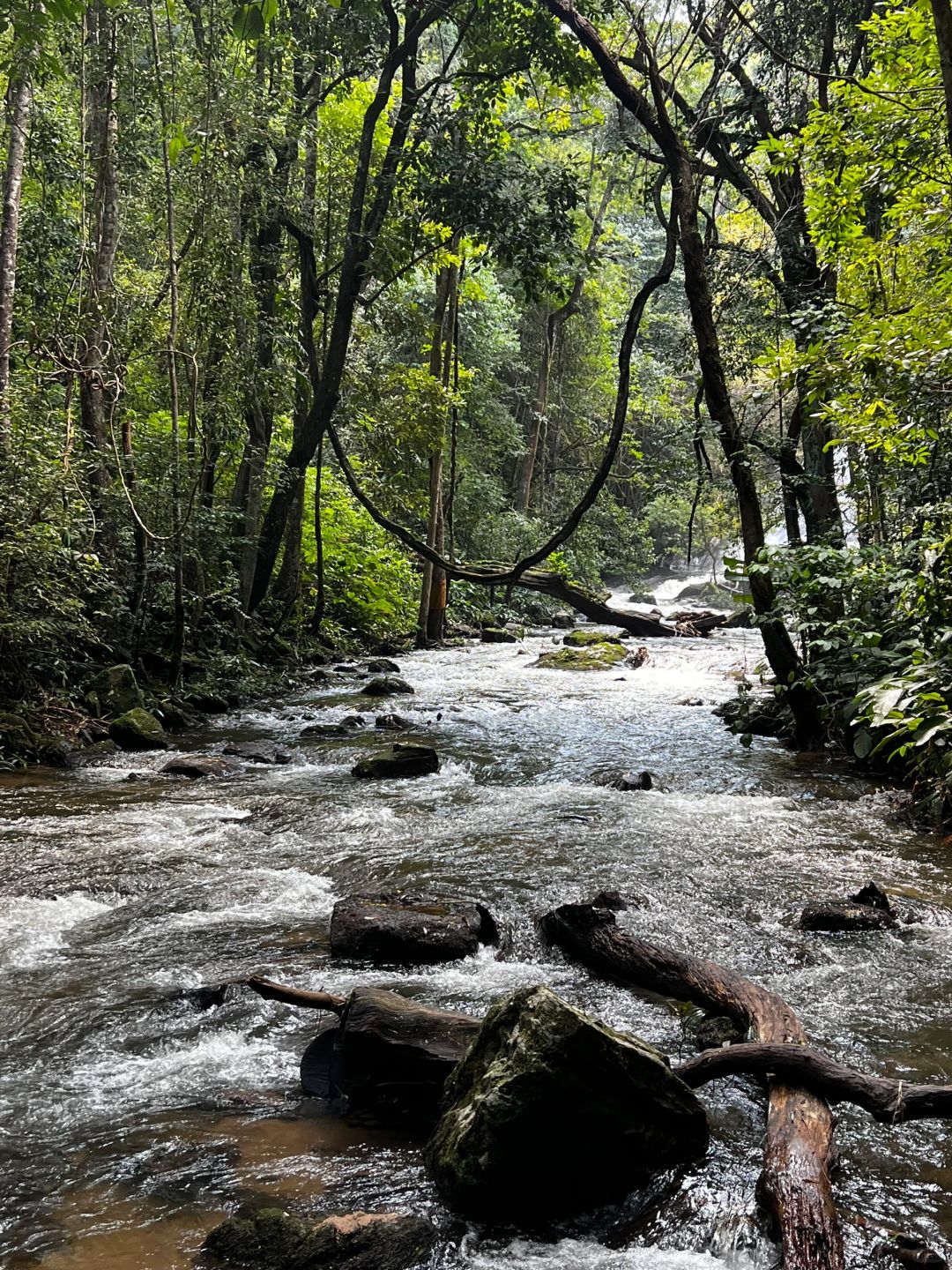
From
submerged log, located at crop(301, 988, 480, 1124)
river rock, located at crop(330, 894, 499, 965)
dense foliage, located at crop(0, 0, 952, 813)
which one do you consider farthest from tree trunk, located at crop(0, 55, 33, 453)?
submerged log, located at crop(301, 988, 480, 1124)

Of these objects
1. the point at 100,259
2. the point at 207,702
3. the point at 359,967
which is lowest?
the point at 359,967

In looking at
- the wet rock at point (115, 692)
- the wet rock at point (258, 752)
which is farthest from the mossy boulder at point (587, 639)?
the wet rock at point (115, 692)

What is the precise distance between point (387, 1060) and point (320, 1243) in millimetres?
799

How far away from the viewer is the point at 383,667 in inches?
601

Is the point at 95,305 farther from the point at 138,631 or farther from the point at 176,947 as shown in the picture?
the point at 176,947

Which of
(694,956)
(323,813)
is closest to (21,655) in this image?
(323,813)

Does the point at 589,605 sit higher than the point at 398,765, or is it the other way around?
the point at 589,605

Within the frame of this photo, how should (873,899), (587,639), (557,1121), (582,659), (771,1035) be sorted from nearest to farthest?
(557,1121) < (771,1035) < (873,899) < (582,659) < (587,639)

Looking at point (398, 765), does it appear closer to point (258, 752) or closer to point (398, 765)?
point (398, 765)

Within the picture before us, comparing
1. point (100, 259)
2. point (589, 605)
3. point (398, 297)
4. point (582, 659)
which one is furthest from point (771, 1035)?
point (589, 605)

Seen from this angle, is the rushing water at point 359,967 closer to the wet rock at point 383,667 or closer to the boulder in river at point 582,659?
the wet rock at point 383,667

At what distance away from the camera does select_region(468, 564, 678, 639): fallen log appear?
61.9 ft

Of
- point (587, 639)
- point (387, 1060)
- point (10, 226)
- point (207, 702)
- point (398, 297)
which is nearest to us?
Answer: point (387, 1060)

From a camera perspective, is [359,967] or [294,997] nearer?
[294,997]
